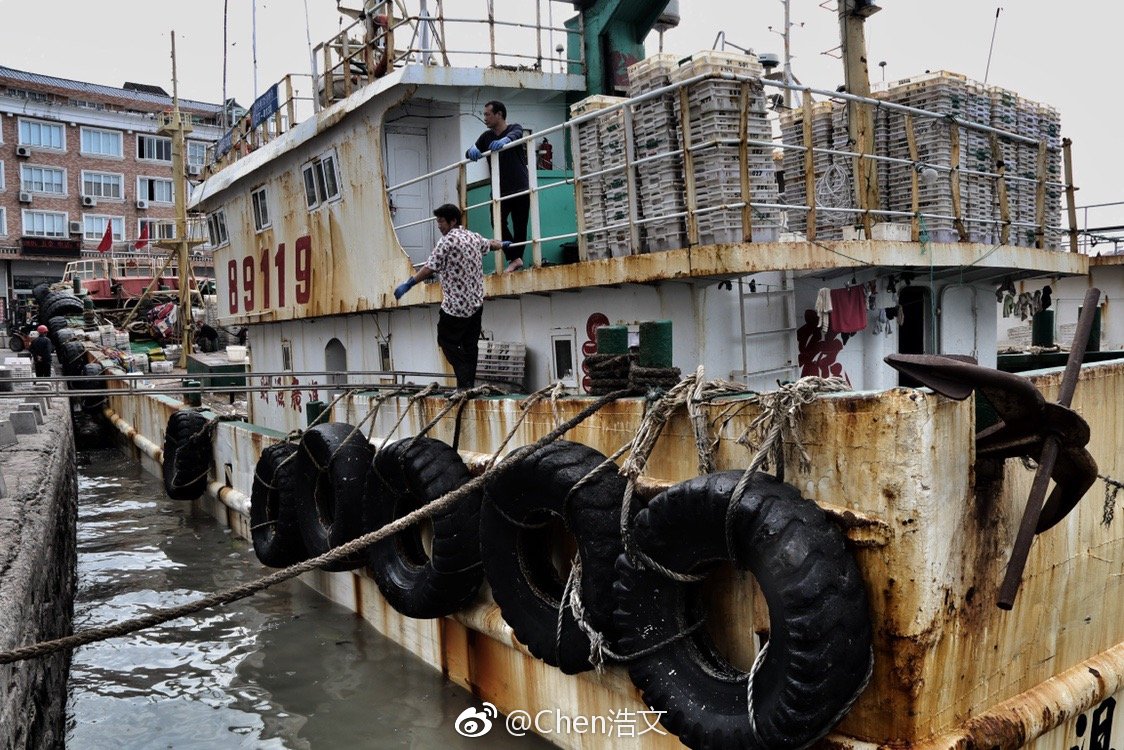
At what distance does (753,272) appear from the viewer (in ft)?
18.3

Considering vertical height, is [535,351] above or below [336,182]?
below

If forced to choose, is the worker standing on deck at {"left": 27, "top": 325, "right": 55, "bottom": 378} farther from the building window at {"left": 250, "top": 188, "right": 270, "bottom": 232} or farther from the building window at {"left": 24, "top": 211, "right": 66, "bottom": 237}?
the building window at {"left": 24, "top": 211, "right": 66, "bottom": 237}

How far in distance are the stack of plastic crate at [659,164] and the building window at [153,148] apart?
5234 cm

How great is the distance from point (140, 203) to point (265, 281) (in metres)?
45.9

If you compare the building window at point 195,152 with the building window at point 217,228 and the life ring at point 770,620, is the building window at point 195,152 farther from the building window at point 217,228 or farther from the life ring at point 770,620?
the life ring at point 770,620

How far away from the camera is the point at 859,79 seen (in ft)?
24.0

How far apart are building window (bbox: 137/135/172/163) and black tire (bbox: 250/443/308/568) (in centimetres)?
4966

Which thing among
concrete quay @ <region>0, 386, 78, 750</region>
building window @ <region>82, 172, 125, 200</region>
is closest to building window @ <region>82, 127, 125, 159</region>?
building window @ <region>82, 172, 125, 200</region>

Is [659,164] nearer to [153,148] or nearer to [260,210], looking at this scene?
[260,210]

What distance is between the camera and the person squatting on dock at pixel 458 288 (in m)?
6.64

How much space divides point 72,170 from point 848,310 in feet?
172

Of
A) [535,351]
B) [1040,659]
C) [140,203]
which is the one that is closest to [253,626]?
[535,351]

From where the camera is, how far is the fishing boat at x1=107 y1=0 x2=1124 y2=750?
3824mm

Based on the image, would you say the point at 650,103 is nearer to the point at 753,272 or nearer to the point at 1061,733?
the point at 753,272
